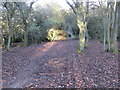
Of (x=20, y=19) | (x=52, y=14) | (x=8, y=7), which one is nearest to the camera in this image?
(x=8, y=7)

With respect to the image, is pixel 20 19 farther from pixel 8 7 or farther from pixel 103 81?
pixel 103 81

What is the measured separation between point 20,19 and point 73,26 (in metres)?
9.31

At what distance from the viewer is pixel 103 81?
352cm

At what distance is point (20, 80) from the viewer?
3.97 m

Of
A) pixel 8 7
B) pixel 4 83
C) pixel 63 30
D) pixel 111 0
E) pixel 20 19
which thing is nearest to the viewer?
pixel 4 83

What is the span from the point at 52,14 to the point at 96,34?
735 centimetres

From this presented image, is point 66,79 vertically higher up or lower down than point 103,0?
lower down

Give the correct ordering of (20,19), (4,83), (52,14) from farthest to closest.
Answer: (52,14)
(20,19)
(4,83)

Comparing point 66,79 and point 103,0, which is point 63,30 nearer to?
point 103,0

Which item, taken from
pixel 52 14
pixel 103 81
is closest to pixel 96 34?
pixel 52 14

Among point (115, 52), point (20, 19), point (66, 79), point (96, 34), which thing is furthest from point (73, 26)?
point (66, 79)

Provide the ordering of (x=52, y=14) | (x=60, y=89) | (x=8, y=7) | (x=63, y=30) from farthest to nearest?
1. (x=63, y=30)
2. (x=52, y=14)
3. (x=8, y=7)
4. (x=60, y=89)

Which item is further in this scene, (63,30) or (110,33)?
(63,30)

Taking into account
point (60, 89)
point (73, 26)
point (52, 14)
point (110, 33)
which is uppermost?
point (52, 14)
